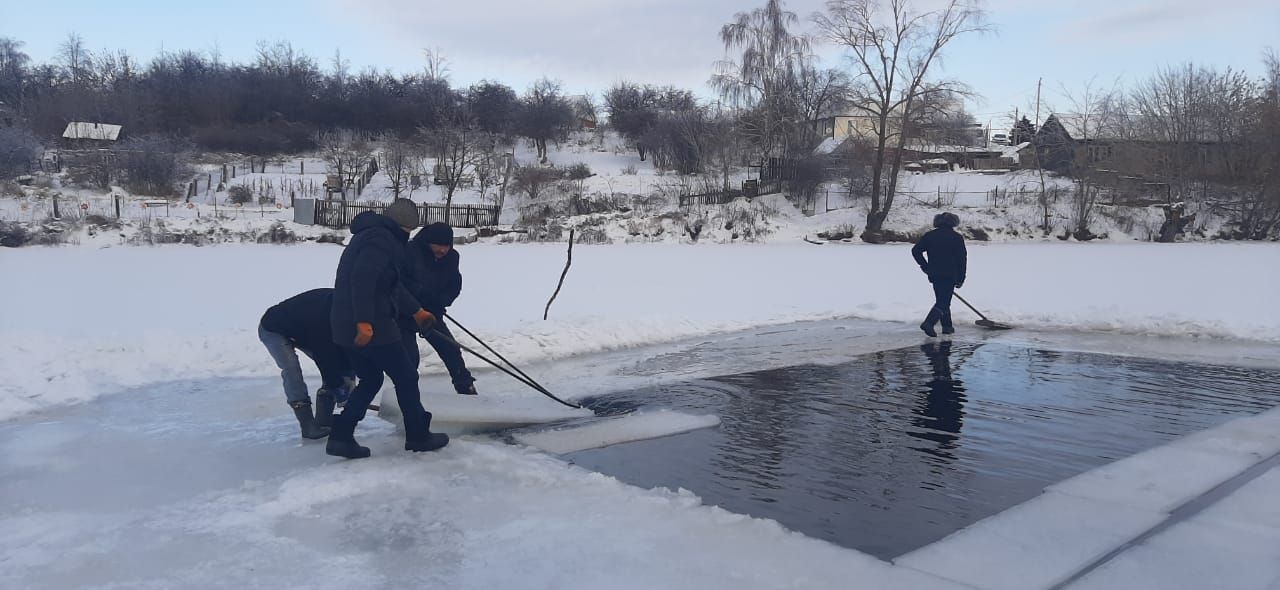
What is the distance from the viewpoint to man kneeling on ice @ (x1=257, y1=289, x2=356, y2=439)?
5.60 metres

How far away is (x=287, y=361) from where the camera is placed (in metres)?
5.67

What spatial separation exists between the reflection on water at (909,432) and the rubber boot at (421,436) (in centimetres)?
90

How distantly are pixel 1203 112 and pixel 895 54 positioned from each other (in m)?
18.1

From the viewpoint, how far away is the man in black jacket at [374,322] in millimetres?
5066

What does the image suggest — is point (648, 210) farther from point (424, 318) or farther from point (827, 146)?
point (424, 318)

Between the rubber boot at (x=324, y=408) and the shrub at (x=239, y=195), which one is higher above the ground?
the shrub at (x=239, y=195)

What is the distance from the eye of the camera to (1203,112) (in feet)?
144

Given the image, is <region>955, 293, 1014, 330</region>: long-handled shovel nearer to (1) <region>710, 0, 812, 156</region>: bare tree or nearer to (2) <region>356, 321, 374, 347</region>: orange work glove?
Answer: (2) <region>356, 321, 374, 347</region>: orange work glove

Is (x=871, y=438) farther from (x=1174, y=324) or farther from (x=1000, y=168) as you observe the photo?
(x=1000, y=168)

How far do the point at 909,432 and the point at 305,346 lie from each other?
4.18 metres

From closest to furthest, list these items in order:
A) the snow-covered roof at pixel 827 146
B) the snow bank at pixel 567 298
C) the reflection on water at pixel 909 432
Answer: the reflection on water at pixel 909 432
the snow bank at pixel 567 298
the snow-covered roof at pixel 827 146

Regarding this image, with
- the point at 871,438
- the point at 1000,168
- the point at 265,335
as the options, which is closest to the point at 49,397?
the point at 265,335

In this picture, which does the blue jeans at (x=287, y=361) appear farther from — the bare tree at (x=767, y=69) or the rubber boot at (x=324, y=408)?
the bare tree at (x=767, y=69)

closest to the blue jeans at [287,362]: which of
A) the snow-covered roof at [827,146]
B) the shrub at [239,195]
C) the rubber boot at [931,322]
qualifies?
the rubber boot at [931,322]
